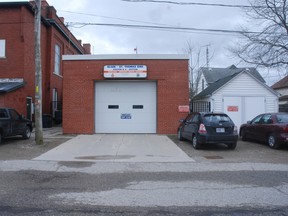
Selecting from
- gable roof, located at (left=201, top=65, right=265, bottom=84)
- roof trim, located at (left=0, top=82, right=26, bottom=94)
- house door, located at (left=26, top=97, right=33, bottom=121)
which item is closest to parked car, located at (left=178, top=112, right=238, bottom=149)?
roof trim, located at (left=0, top=82, right=26, bottom=94)

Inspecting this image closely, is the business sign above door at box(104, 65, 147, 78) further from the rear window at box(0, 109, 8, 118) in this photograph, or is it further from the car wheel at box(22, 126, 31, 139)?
the rear window at box(0, 109, 8, 118)

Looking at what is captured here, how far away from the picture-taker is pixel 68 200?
6.06 m

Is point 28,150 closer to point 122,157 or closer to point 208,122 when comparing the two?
point 122,157

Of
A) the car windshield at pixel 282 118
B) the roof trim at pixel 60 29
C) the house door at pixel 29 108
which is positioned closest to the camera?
the car windshield at pixel 282 118

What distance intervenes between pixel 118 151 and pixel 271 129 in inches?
257

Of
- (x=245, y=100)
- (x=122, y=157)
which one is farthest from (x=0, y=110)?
(x=245, y=100)

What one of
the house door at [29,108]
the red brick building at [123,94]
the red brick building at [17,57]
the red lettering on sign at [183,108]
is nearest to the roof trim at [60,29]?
the red brick building at [17,57]

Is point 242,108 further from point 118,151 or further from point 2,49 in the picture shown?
point 2,49

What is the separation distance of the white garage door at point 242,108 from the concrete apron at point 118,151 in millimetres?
5890

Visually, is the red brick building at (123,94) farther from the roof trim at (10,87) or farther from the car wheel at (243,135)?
the roof trim at (10,87)

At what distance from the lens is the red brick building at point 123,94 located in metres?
18.2

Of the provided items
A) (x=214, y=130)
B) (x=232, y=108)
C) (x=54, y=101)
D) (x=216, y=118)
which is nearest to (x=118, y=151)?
(x=214, y=130)

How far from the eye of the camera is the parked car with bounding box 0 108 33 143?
550 inches

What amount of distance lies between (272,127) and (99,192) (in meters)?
9.16
